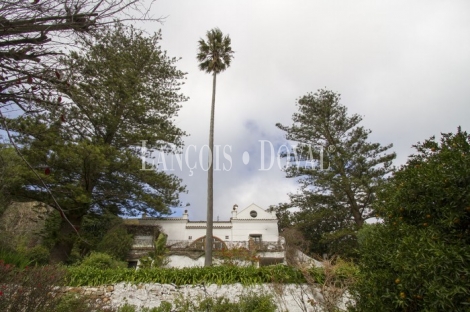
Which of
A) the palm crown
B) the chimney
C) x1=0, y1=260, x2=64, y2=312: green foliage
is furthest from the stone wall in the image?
the chimney

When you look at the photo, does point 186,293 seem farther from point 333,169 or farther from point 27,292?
point 333,169

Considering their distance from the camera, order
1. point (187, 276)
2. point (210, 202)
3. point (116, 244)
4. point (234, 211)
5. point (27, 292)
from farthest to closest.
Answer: point (234, 211), point (116, 244), point (210, 202), point (187, 276), point (27, 292)

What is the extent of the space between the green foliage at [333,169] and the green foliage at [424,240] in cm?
1496

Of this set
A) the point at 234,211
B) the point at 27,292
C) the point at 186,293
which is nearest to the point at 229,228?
the point at 234,211

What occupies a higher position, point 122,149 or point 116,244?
point 122,149

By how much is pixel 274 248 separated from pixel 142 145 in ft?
40.9

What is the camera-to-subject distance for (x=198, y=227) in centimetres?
2656

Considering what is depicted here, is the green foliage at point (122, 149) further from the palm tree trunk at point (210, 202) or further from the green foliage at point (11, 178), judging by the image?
the palm tree trunk at point (210, 202)

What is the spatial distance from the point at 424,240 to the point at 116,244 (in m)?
18.8

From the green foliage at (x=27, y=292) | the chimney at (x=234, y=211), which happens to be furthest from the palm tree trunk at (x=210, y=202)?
the chimney at (x=234, y=211)

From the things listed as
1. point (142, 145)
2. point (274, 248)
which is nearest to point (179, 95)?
point (142, 145)

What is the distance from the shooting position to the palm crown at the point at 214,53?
763 inches

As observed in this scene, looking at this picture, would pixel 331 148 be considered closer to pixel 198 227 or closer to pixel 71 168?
pixel 198 227

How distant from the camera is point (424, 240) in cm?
315
